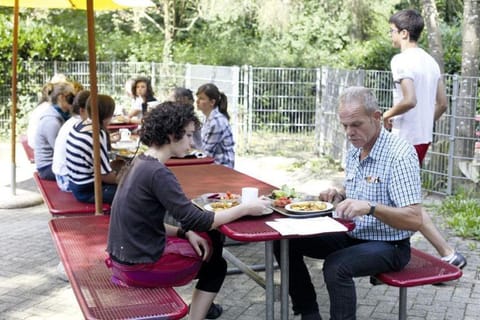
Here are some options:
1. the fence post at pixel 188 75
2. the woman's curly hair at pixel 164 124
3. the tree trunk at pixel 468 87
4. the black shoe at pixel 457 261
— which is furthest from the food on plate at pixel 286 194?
the fence post at pixel 188 75

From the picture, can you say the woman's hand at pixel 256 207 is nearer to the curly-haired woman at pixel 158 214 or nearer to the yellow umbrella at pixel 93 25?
the curly-haired woman at pixel 158 214

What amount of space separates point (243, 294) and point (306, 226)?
5.89 feet

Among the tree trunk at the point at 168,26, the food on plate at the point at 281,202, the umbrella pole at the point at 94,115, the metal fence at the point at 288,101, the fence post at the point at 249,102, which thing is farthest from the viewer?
the tree trunk at the point at 168,26

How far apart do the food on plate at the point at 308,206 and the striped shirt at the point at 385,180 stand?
0.23 m

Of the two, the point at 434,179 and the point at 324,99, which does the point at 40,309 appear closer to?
the point at 434,179

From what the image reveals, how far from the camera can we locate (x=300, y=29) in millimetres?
22578

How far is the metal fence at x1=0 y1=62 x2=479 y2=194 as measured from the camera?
351 inches

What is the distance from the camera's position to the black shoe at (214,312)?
4.82m

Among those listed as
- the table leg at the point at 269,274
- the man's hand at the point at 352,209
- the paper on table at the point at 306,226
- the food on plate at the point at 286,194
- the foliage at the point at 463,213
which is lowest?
the foliage at the point at 463,213

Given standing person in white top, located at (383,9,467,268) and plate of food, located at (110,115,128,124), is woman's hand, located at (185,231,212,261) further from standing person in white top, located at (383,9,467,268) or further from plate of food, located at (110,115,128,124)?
plate of food, located at (110,115,128,124)

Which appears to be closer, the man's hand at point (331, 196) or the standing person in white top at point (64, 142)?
the man's hand at point (331, 196)

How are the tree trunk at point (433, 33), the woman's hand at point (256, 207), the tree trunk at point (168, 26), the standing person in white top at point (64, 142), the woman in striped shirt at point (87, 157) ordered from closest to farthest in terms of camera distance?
the woman's hand at point (256, 207)
the woman in striped shirt at point (87, 157)
the standing person in white top at point (64, 142)
the tree trunk at point (433, 33)
the tree trunk at point (168, 26)

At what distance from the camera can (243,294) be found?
5316 mm

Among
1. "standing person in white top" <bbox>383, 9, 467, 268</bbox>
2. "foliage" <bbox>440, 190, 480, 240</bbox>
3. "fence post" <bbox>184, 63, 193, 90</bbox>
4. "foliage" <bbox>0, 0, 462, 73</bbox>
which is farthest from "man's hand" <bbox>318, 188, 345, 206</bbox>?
"foliage" <bbox>0, 0, 462, 73</bbox>
